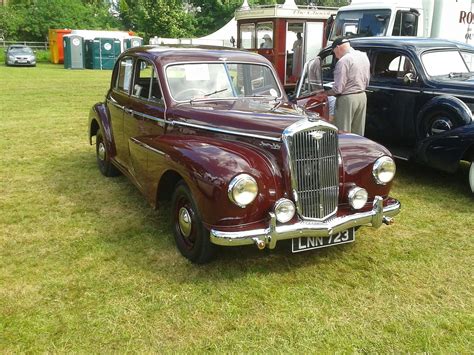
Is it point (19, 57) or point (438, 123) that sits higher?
point (19, 57)

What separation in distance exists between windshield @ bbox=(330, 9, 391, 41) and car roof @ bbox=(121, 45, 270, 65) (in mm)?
6613

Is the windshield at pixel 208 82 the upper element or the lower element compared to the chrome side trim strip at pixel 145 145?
upper

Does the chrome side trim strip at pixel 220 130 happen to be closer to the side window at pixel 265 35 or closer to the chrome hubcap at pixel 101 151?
the chrome hubcap at pixel 101 151

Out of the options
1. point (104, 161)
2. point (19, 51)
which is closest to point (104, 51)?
point (19, 51)

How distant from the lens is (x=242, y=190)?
11.3 feet

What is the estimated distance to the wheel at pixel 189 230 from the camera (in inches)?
149

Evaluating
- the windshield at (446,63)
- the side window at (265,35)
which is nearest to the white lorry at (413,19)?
the side window at (265,35)

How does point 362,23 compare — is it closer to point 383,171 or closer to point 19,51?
point 383,171

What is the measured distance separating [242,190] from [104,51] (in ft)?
103

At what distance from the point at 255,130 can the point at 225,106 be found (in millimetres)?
692

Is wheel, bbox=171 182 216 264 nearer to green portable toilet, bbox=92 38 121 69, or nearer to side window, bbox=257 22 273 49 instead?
side window, bbox=257 22 273 49

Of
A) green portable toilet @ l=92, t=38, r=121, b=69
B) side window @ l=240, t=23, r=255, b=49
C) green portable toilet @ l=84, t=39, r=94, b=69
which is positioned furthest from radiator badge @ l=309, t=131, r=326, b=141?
green portable toilet @ l=84, t=39, r=94, b=69

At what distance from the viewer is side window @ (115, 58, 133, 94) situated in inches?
223

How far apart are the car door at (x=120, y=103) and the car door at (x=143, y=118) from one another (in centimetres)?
16
